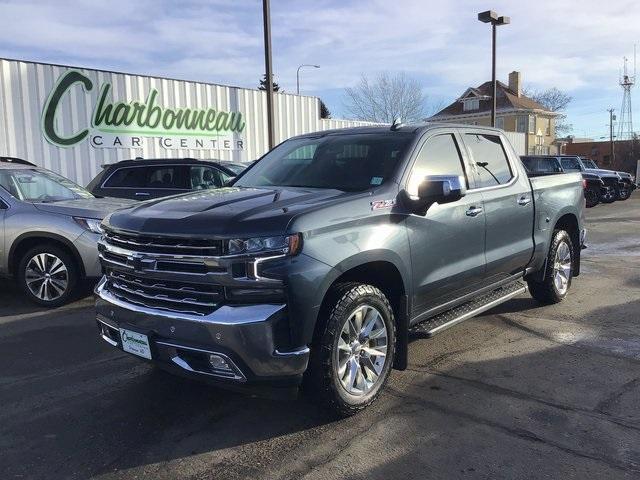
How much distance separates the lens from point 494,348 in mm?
5141

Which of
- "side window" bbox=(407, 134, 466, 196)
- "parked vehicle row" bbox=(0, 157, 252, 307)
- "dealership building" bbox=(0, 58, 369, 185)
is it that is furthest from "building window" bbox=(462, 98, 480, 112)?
"side window" bbox=(407, 134, 466, 196)

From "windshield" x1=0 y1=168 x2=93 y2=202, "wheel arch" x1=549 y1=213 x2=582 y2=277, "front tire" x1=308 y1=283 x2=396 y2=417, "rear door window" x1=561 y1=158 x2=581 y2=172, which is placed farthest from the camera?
"rear door window" x1=561 y1=158 x2=581 y2=172

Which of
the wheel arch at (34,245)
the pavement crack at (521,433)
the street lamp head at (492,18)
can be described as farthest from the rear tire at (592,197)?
the pavement crack at (521,433)

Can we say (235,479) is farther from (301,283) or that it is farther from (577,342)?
(577,342)

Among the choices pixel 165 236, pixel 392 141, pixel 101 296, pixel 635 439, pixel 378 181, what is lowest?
pixel 635 439

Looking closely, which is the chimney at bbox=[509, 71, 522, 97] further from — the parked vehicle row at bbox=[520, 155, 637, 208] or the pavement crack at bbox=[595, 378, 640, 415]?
the pavement crack at bbox=[595, 378, 640, 415]

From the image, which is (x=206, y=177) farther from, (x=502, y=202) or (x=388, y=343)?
(x=388, y=343)

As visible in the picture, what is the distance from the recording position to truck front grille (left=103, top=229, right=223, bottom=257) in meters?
3.27

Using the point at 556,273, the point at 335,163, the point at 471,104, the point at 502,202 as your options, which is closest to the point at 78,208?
the point at 335,163

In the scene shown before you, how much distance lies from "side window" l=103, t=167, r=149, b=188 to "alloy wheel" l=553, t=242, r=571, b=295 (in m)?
6.60

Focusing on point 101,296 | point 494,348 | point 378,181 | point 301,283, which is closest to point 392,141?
point 378,181

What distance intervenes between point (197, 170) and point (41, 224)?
11.6 feet

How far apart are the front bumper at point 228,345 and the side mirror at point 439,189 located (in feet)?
4.54

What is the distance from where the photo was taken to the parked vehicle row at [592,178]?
67.1ft
